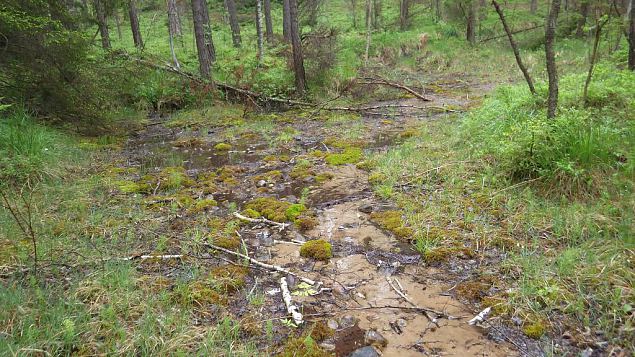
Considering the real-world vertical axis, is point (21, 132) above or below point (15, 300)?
above

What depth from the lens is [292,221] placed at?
5.21 meters

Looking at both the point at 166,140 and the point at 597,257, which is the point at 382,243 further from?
the point at 166,140

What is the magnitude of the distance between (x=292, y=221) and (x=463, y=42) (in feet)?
68.4

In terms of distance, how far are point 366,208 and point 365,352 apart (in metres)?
2.63

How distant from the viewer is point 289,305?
3.47 metres

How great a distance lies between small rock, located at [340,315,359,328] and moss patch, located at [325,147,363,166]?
424cm

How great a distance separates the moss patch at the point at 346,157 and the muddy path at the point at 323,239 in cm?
4

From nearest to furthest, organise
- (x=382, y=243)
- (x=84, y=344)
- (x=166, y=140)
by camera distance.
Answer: (x=84, y=344)
(x=382, y=243)
(x=166, y=140)

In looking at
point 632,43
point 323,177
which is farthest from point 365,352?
point 632,43

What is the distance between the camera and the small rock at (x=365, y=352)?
2955 mm

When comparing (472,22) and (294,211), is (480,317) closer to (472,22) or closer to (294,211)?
(294,211)

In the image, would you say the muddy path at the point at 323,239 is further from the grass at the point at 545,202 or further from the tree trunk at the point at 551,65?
the tree trunk at the point at 551,65

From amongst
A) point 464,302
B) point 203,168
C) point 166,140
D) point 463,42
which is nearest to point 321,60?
point 166,140

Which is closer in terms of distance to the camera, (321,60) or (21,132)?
(21,132)
